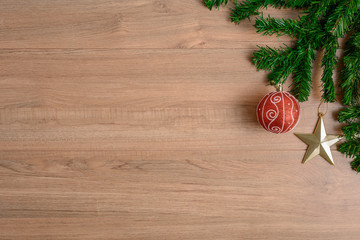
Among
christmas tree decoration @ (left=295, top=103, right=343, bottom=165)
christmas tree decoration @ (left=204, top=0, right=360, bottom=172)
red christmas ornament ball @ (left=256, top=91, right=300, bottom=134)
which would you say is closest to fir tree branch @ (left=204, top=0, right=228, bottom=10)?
christmas tree decoration @ (left=204, top=0, right=360, bottom=172)

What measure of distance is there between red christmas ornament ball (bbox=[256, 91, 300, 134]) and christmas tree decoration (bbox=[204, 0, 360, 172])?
0.25 feet

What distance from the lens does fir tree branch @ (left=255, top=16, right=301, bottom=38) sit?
0.94m

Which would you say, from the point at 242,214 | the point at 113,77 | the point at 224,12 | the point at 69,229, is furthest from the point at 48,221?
the point at 224,12

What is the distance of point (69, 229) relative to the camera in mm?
1021

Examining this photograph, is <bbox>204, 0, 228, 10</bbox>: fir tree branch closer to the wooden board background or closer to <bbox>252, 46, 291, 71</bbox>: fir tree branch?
the wooden board background

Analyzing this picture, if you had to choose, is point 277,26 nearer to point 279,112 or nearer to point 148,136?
point 279,112

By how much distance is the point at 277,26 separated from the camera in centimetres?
95

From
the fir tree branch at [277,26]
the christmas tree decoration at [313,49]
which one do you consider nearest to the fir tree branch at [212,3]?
the christmas tree decoration at [313,49]

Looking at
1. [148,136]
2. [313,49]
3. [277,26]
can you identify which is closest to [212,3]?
[277,26]

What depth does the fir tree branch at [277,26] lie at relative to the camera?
942 mm

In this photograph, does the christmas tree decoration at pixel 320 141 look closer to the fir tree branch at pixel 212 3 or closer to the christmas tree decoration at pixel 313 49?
the christmas tree decoration at pixel 313 49

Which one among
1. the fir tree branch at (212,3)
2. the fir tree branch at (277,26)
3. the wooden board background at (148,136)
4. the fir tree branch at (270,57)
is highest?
the fir tree branch at (212,3)

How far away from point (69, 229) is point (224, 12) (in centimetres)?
79

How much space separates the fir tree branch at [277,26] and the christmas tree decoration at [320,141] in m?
0.26
